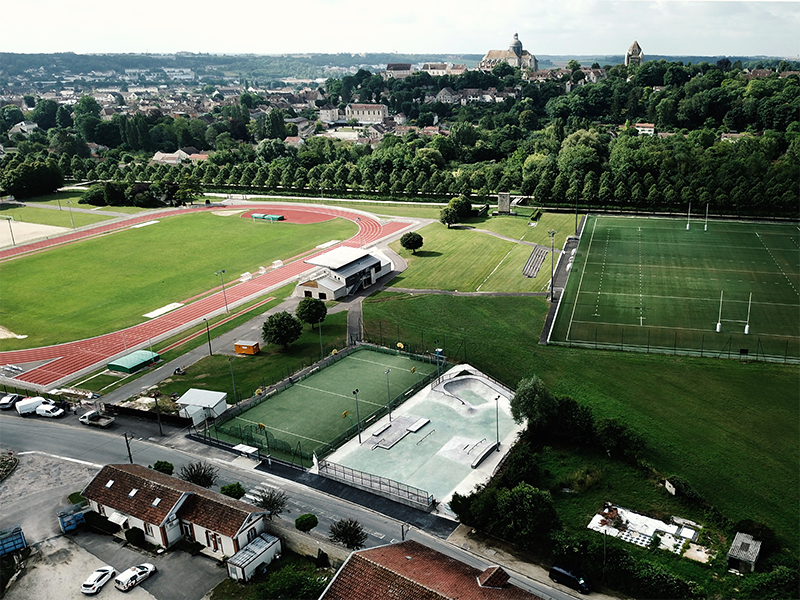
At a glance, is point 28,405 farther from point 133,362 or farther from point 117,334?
point 117,334

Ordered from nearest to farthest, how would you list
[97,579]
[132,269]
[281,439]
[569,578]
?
[569,578], [97,579], [281,439], [132,269]

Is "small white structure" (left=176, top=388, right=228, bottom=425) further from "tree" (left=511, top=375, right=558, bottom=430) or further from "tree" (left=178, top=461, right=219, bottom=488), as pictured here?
"tree" (left=511, top=375, right=558, bottom=430)

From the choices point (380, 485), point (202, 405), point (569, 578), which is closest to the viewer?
point (569, 578)

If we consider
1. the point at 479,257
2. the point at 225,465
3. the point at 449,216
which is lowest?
the point at 225,465

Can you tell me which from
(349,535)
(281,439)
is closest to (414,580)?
(349,535)

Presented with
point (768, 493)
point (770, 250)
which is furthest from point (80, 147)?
point (768, 493)

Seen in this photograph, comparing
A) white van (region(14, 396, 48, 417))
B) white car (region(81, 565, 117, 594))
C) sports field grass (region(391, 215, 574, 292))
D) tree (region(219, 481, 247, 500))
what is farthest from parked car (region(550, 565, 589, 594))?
sports field grass (region(391, 215, 574, 292))

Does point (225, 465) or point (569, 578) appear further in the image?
point (225, 465)

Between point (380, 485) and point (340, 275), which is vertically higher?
point (340, 275)
